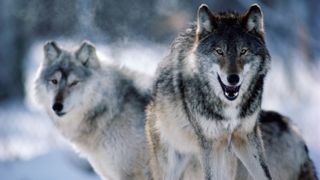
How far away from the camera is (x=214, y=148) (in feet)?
16.8

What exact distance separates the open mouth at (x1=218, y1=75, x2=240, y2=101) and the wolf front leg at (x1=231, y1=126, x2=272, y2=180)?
1.35ft

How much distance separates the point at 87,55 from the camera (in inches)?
287

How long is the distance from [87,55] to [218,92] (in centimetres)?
269

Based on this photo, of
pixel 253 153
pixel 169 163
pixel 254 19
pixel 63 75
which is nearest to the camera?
pixel 254 19

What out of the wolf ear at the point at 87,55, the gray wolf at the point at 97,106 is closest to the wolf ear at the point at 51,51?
the gray wolf at the point at 97,106

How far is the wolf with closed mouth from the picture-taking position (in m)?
4.85

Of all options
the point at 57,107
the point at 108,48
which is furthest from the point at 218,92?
the point at 108,48

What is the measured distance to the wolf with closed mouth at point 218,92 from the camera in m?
4.85

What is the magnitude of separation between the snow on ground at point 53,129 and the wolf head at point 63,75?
6.30ft

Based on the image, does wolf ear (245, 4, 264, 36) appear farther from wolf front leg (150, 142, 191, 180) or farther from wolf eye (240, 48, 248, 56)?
wolf front leg (150, 142, 191, 180)

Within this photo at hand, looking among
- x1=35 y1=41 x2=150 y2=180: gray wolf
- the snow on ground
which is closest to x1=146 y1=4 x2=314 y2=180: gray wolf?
x1=35 y1=41 x2=150 y2=180: gray wolf

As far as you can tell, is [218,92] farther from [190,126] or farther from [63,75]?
[63,75]

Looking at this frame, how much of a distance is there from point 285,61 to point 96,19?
395 cm

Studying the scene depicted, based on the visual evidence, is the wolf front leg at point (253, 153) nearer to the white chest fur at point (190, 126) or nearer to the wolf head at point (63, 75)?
the white chest fur at point (190, 126)
